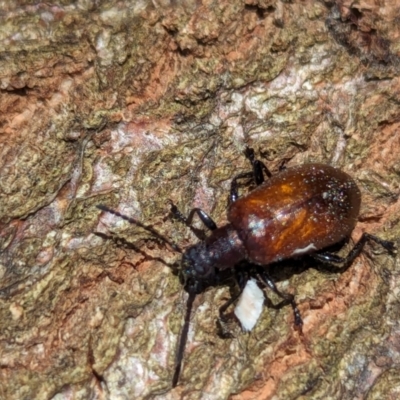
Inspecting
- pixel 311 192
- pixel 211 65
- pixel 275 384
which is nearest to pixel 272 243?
pixel 311 192

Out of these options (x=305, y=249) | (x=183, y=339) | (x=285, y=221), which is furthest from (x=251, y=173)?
(x=183, y=339)

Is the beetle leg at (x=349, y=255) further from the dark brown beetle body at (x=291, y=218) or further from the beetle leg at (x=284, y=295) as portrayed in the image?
the beetle leg at (x=284, y=295)

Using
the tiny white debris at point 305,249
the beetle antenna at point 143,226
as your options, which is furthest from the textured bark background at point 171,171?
the tiny white debris at point 305,249

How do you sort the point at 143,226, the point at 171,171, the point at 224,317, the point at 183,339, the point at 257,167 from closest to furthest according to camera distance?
the point at 183,339, the point at 224,317, the point at 143,226, the point at 171,171, the point at 257,167

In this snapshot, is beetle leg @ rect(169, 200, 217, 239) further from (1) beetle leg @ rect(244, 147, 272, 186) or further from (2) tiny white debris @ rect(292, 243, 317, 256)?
(2) tiny white debris @ rect(292, 243, 317, 256)

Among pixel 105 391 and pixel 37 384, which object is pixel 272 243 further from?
pixel 37 384

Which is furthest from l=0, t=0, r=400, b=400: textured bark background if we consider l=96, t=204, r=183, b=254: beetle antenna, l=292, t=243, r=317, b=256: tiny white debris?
l=292, t=243, r=317, b=256: tiny white debris

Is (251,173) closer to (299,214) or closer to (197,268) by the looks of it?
(299,214)
